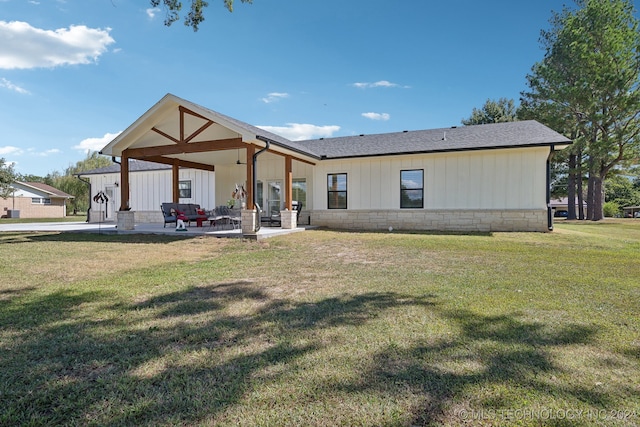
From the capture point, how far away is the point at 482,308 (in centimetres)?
344

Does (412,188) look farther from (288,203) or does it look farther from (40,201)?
(40,201)

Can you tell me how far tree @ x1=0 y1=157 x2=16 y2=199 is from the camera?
27.1 m

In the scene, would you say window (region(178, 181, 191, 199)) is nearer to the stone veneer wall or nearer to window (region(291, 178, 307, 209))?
window (region(291, 178, 307, 209))

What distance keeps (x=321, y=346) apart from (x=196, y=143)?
33.1 feet

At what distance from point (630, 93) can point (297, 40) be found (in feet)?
66.2

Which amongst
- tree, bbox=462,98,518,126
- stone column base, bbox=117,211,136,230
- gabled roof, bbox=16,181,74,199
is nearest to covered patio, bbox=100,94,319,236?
stone column base, bbox=117,211,136,230

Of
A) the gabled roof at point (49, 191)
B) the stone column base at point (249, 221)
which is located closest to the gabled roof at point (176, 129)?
the stone column base at point (249, 221)

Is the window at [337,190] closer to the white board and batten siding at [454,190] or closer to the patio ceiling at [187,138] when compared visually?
the white board and batten siding at [454,190]

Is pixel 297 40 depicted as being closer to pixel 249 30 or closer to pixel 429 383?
pixel 249 30

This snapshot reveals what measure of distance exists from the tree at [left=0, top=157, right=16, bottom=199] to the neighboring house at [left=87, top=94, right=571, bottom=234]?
76.8ft

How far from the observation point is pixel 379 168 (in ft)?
44.8

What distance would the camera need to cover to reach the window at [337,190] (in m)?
→ 14.3

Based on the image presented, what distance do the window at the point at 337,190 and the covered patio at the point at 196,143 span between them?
4.85ft

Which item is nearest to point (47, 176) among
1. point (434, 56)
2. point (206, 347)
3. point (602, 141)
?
point (434, 56)
